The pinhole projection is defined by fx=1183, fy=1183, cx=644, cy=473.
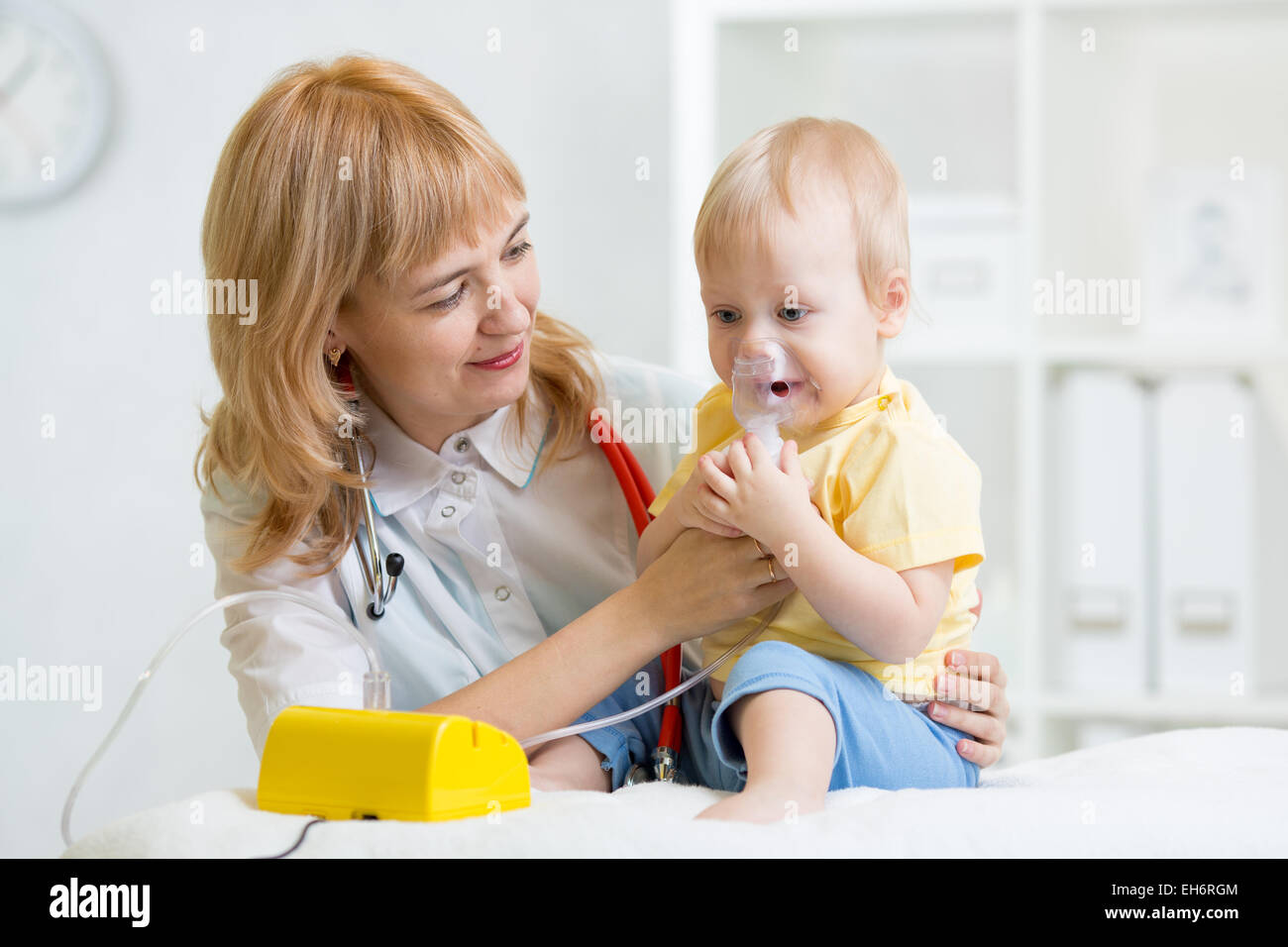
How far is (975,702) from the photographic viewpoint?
1175 millimetres

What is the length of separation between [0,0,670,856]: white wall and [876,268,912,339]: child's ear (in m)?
1.49

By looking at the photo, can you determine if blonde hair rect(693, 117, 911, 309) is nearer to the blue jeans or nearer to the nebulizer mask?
the nebulizer mask

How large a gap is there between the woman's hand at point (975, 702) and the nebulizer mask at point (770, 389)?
0.93ft

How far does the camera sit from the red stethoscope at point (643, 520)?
117 centimetres

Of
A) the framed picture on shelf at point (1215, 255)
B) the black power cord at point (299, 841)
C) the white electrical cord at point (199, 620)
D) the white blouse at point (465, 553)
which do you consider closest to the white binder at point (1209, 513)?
the framed picture on shelf at point (1215, 255)

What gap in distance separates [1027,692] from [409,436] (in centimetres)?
141

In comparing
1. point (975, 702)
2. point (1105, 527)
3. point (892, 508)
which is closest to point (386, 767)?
point (892, 508)

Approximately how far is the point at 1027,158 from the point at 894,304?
125 centimetres

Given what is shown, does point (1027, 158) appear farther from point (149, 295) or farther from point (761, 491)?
point (149, 295)

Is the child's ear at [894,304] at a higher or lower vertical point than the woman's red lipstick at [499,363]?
higher

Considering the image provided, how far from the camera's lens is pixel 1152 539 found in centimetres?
218

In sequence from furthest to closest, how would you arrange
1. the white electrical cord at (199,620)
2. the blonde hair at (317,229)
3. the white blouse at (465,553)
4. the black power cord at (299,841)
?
the white blouse at (465,553) → the blonde hair at (317,229) → the white electrical cord at (199,620) → the black power cord at (299,841)

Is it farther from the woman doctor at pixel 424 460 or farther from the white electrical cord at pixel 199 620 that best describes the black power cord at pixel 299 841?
the woman doctor at pixel 424 460
